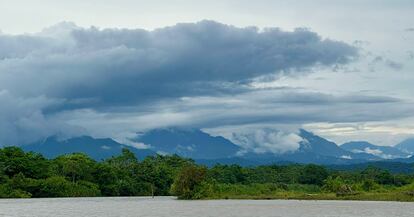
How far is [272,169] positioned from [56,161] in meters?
57.7

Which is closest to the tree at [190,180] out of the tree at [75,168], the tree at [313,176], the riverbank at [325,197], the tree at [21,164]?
the riverbank at [325,197]

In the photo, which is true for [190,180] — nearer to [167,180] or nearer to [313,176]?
[167,180]

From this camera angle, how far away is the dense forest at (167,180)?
9900 centimetres

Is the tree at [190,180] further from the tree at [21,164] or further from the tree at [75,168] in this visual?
the tree at [21,164]

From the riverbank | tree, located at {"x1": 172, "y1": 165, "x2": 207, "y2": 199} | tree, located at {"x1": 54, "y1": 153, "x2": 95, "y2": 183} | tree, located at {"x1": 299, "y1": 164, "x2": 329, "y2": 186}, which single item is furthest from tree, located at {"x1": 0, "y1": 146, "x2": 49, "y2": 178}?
tree, located at {"x1": 299, "y1": 164, "x2": 329, "y2": 186}

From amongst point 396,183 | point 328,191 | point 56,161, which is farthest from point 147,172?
point 396,183

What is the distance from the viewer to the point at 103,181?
127000 millimetres

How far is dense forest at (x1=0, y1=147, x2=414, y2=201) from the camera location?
9900 centimetres

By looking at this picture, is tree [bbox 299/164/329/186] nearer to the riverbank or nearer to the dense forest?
the dense forest

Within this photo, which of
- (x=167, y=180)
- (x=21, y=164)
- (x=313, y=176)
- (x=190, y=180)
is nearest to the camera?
(x=190, y=180)

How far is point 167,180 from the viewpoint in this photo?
136 meters

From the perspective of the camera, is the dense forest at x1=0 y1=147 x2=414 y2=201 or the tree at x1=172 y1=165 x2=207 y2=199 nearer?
the tree at x1=172 y1=165 x2=207 y2=199

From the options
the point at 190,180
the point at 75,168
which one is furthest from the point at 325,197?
the point at 75,168

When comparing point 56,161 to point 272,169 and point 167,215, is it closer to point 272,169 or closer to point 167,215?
point 272,169
